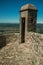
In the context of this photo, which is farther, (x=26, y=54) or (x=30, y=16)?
(x=30, y=16)

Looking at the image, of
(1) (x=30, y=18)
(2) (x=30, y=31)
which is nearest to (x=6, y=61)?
(2) (x=30, y=31)

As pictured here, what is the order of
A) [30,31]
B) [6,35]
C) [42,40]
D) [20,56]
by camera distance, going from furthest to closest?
[6,35], [30,31], [20,56], [42,40]

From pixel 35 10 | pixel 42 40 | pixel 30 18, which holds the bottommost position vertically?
pixel 42 40

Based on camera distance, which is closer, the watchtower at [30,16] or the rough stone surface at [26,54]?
the rough stone surface at [26,54]

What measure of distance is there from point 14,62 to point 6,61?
51 cm

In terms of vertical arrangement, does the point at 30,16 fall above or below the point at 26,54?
above

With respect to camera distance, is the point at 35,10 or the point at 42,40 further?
the point at 35,10

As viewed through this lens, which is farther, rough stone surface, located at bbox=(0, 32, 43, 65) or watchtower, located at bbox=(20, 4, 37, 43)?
watchtower, located at bbox=(20, 4, 37, 43)

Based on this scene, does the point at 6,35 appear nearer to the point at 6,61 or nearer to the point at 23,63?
the point at 6,61

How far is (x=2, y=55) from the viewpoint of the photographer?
272 inches

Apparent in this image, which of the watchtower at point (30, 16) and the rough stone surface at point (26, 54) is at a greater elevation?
the watchtower at point (30, 16)

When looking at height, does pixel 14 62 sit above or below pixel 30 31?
below

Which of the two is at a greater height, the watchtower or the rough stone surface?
the watchtower

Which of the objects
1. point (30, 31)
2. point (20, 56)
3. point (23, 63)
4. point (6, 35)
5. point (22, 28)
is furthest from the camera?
point (6, 35)
